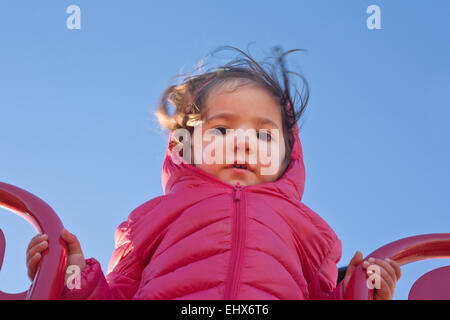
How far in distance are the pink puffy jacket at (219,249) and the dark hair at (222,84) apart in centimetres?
42

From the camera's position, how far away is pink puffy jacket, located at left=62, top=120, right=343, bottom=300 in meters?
1.42

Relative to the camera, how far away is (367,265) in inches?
50.5

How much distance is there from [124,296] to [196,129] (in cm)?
85

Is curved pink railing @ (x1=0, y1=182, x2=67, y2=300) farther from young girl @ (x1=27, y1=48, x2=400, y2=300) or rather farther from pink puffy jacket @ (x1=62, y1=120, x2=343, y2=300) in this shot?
pink puffy jacket @ (x1=62, y1=120, x2=343, y2=300)

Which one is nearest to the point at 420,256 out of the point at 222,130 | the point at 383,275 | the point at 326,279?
the point at 383,275

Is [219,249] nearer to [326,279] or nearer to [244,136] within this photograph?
[326,279]

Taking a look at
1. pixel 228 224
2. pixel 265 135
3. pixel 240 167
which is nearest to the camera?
pixel 228 224

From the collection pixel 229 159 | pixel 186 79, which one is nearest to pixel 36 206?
pixel 229 159

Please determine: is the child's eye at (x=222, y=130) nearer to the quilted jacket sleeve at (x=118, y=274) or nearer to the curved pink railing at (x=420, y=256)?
the quilted jacket sleeve at (x=118, y=274)

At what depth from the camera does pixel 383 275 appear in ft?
4.34

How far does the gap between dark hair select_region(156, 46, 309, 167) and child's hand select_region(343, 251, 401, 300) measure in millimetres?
990

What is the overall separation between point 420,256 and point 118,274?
1.00 meters

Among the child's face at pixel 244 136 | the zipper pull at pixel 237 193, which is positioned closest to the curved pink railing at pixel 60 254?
the zipper pull at pixel 237 193
